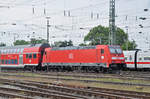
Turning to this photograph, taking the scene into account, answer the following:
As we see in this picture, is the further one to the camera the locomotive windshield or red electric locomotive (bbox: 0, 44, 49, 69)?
red electric locomotive (bbox: 0, 44, 49, 69)

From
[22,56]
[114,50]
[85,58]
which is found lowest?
[22,56]

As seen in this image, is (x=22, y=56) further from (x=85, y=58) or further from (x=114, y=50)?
(x=114, y=50)

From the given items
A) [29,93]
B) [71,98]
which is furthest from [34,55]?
[71,98]

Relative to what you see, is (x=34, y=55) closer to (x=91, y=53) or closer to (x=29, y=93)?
(x=91, y=53)

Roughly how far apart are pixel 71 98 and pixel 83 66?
20.2 m

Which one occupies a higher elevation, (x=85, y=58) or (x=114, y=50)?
(x=114, y=50)

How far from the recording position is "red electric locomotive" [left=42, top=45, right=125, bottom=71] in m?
29.5

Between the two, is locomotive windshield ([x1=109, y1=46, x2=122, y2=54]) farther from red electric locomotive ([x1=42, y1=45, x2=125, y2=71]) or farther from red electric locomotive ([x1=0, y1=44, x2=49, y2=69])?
red electric locomotive ([x1=0, y1=44, x2=49, y2=69])

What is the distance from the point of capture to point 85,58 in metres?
31.8

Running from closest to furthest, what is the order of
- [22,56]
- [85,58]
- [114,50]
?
[114,50], [85,58], [22,56]

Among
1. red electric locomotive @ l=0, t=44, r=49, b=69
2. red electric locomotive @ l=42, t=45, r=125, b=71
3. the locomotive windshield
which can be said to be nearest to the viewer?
red electric locomotive @ l=42, t=45, r=125, b=71

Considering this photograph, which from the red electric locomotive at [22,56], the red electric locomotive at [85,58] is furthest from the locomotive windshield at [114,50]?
the red electric locomotive at [22,56]

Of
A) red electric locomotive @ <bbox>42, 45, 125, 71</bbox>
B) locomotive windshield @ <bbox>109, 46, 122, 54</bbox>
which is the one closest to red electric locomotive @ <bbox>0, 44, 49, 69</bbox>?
red electric locomotive @ <bbox>42, 45, 125, 71</bbox>

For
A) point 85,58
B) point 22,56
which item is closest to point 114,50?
point 85,58
